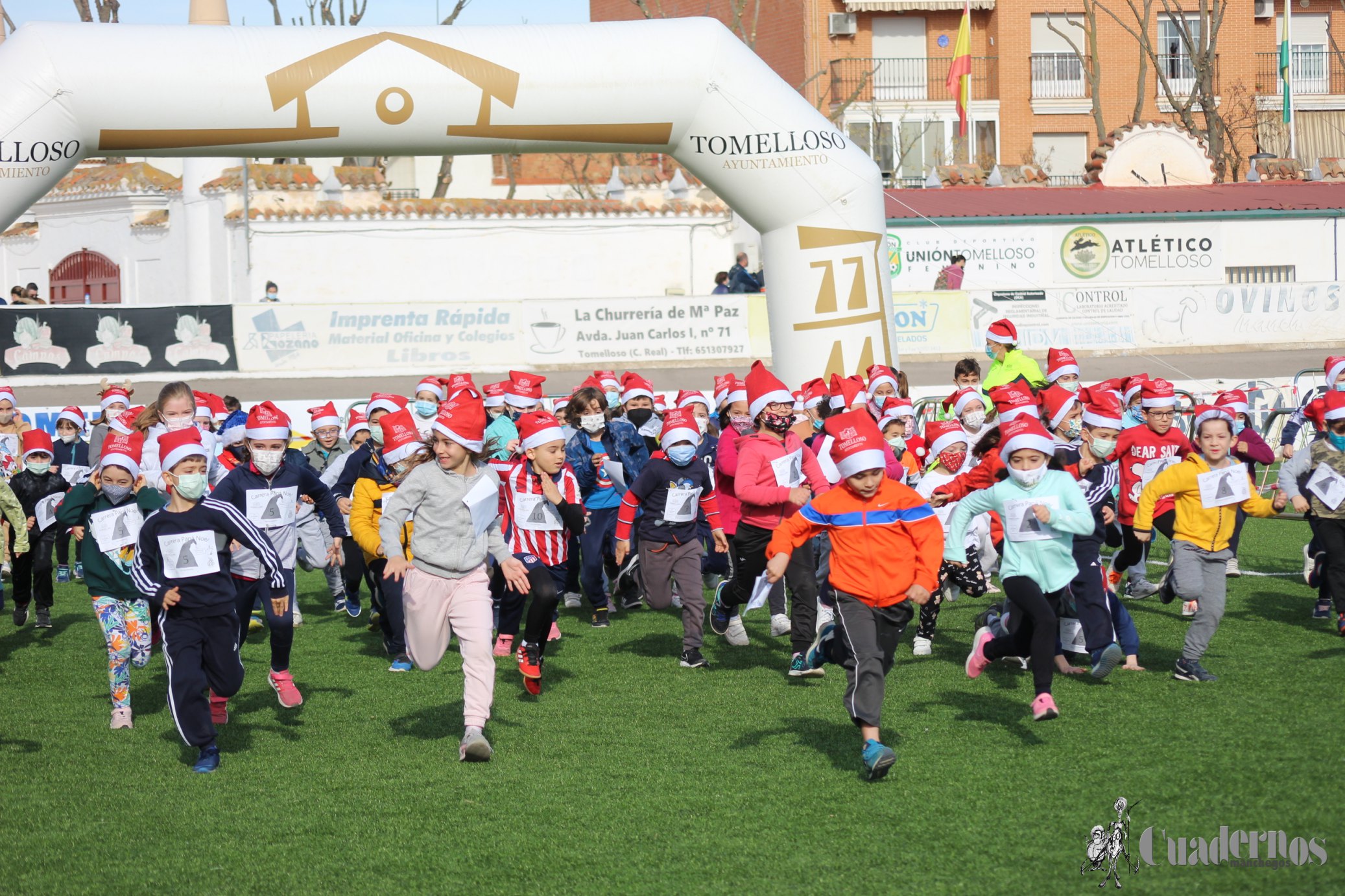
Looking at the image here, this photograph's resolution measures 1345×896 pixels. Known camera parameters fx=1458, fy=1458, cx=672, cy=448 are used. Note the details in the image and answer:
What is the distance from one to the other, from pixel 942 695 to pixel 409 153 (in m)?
9.04

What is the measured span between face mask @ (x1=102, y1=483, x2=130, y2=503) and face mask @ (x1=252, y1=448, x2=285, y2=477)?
3.45 feet

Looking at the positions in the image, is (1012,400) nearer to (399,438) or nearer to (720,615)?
(720,615)

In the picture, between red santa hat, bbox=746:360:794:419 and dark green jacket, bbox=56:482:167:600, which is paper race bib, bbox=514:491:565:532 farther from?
dark green jacket, bbox=56:482:167:600

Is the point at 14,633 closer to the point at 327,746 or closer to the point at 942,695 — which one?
the point at 327,746

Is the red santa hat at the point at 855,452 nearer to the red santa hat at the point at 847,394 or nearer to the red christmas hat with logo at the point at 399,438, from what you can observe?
the red christmas hat with logo at the point at 399,438

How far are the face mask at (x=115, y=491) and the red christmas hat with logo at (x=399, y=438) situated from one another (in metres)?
1.68

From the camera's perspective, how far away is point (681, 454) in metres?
10.3

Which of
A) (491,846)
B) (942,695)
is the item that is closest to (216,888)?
(491,846)

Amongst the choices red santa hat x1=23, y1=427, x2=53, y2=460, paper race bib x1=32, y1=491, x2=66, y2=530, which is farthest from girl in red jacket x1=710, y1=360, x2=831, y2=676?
red santa hat x1=23, y1=427, x2=53, y2=460

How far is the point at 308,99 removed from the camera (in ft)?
46.8

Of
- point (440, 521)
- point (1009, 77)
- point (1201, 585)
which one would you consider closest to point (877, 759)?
point (440, 521)

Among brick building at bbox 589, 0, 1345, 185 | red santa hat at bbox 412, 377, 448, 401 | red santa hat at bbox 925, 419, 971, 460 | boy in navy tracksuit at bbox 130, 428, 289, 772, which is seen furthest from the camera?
brick building at bbox 589, 0, 1345, 185

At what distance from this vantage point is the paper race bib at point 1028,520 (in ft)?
25.9

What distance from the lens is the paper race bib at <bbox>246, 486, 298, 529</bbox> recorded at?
9.03 metres
